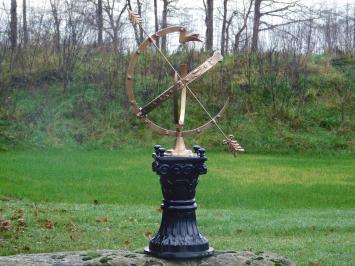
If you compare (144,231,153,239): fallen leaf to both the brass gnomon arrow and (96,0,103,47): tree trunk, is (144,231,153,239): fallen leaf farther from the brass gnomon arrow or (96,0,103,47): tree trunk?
(96,0,103,47): tree trunk

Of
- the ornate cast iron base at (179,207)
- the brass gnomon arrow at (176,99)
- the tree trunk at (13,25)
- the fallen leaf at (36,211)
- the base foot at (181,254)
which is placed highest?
the tree trunk at (13,25)

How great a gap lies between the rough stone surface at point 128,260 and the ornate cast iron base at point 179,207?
0.27 feet

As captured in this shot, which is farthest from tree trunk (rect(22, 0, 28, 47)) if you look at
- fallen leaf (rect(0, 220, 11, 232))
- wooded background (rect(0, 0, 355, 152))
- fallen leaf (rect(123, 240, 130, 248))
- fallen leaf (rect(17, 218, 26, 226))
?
fallen leaf (rect(123, 240, 130, 248))

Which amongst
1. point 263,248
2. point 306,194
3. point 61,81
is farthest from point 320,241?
point 61,81

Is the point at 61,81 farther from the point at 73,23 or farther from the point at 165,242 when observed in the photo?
the point at 165,242

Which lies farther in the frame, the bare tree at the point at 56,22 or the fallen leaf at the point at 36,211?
the bare tree at the point at 56,22

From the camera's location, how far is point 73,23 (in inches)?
1195

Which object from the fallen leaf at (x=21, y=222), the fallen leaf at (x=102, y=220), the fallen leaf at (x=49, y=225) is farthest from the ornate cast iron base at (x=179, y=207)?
the fallen leaf at (x=102, y=220)

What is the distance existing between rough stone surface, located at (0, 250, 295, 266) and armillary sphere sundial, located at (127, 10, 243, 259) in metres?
0.09

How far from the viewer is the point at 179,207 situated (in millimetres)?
6605

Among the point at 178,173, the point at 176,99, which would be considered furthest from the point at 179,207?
the point at 176,99

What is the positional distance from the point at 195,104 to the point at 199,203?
10.8 metres

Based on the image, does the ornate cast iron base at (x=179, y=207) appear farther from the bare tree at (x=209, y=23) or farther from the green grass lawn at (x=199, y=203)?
the bare tree at (x=209, y=23)

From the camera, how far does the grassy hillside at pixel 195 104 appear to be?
77.3ft
